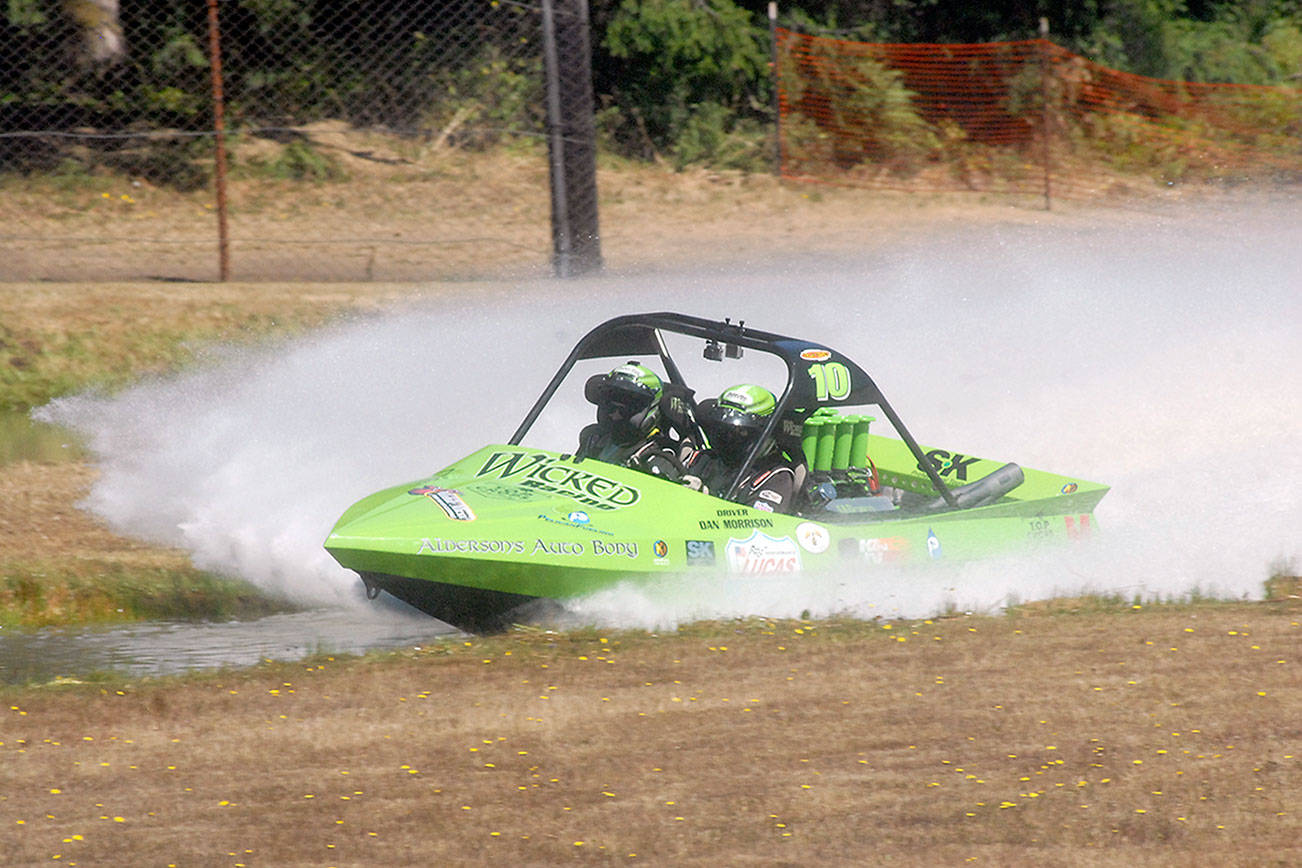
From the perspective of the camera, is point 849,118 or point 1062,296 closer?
point 1062,296

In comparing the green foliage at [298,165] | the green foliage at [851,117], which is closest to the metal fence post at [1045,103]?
the green foliage at [851,117]

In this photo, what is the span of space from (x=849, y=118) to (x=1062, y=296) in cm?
579

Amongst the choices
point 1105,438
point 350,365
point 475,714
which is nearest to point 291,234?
point 350,365

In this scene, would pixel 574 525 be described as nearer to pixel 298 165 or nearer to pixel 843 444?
pixel 843 444

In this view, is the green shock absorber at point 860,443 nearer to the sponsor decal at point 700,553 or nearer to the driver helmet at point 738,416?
the driver helmet at point 738,416

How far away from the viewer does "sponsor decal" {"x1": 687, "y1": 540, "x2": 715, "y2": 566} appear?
25.5ft

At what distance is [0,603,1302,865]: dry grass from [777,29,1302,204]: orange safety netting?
513 inches

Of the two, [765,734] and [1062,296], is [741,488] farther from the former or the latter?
[1062,296]

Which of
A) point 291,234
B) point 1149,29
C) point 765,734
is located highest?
point 1149,29

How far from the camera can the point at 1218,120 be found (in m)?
21.3

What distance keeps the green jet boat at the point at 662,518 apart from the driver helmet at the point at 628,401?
4.1 inches

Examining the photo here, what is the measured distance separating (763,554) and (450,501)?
5.01ft

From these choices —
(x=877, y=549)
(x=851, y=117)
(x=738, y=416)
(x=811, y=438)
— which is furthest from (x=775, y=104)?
(x=877, y=549)

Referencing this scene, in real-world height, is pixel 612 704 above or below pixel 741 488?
below
